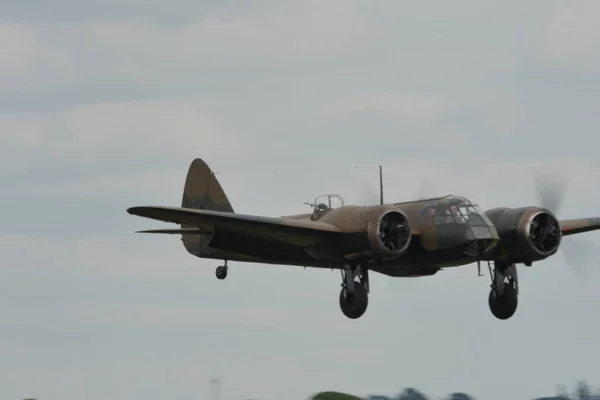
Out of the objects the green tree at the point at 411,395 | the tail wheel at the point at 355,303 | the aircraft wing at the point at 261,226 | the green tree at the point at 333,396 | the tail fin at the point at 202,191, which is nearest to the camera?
the aircraft wing at the point at 261,226

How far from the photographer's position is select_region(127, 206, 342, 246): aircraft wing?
3731 cm

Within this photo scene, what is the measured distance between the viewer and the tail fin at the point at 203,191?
4456 centimetres

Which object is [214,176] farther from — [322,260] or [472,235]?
[472,235]

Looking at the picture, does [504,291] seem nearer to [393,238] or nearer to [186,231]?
[393,238]

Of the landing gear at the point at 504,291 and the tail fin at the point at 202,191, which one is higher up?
the tail fin at the point at 202,191

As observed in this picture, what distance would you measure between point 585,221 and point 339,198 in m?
7.21

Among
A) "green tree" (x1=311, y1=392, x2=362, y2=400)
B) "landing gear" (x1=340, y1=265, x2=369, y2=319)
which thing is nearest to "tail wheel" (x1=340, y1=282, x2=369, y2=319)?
"landing gear" (x1=340, y1=265, x2=369, y2=319)

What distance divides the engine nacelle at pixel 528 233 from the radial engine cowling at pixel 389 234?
274 cm

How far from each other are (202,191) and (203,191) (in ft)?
0.15

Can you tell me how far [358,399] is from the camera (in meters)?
112

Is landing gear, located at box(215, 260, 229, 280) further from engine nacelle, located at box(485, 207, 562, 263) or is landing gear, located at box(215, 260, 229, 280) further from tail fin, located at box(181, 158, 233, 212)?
engine nacelle, located at box(485, 207, 562, 263)

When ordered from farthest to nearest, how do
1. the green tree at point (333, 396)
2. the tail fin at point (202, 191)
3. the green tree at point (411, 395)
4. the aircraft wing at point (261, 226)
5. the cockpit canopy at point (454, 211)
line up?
the green tree at point (411, 395)
the green tree at point (333, 396)
the tail fin at point (202, 191)
the cockpit canopy at point (454, 211)
the aircraft wing at point (261, 226)

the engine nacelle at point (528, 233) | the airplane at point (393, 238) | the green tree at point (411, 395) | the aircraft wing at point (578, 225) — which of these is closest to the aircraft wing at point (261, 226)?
the airplane at point (393, 238)

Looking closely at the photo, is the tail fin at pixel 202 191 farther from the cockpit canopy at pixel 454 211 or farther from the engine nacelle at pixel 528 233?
the engine nacelle at pixel 528 233
